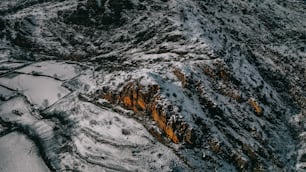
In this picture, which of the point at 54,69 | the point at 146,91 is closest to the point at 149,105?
the point at 146,91

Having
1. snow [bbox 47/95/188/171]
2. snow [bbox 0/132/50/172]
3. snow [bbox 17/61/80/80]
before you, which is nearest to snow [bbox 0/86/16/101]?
snow [bbox 17/61/80/80]

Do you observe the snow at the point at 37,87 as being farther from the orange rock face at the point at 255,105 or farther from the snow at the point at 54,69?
the orange rock face at the point at 255,105

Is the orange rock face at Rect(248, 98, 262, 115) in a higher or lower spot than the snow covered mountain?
lower

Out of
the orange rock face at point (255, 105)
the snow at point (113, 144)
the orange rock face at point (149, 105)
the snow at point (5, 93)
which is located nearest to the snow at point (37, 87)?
the snow at point (5, 93)

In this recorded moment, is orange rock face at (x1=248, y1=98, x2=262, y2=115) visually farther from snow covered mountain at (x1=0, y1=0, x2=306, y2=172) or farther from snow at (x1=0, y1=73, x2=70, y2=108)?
snow at (x1=0, y1=73, x2=70, y2=108)

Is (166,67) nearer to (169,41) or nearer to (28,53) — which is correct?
(169,41)

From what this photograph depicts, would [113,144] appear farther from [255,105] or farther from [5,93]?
[255,105]
